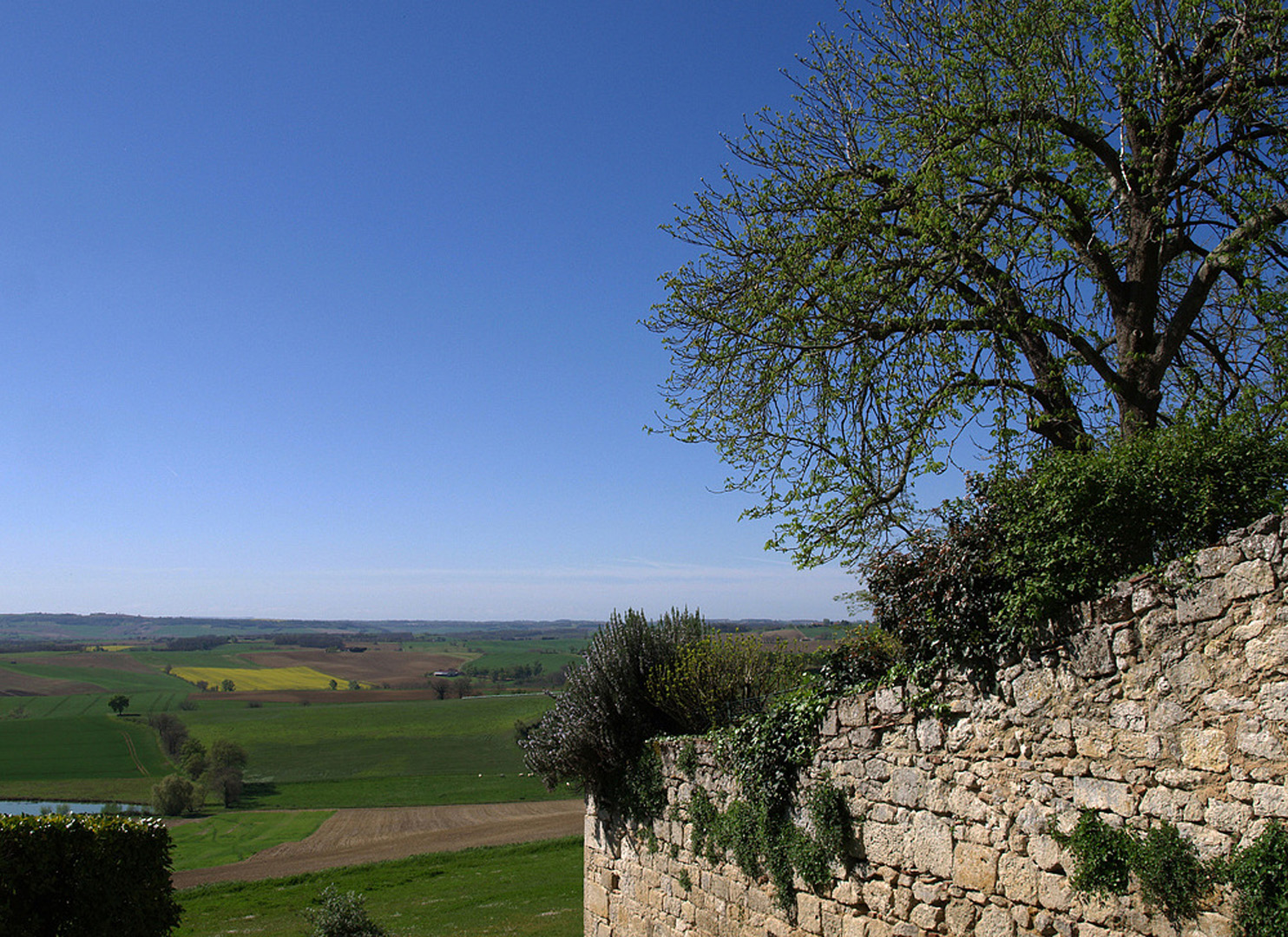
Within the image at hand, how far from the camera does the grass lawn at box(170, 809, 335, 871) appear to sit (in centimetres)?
3838

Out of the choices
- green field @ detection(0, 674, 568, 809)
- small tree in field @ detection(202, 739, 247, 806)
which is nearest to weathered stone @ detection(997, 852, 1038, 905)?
green field @ detection(0, 674, 568, 809)

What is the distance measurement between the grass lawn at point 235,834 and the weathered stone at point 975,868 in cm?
3944

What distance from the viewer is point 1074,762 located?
555cm

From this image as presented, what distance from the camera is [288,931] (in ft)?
65.8

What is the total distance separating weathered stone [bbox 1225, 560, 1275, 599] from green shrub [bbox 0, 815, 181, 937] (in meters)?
10.5

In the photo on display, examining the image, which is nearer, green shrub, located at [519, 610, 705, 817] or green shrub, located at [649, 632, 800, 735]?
green shrub, located at [649, 632, 800, 735]

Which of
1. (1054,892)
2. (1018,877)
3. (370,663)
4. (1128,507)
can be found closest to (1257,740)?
(1128,507)

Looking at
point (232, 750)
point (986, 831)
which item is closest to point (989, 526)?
point (986, 831)

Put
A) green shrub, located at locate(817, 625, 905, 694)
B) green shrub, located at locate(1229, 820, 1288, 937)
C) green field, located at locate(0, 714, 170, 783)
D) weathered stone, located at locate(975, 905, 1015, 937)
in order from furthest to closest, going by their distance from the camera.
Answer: green field, located at locate(0, 714, 170, 783) → green shrub, located at locate(817, 625, 905, 694) → weathered stone, located at locate(975, 905, 1015, 937) → green shrub, located at locate(1229, 820, 1288, 937)

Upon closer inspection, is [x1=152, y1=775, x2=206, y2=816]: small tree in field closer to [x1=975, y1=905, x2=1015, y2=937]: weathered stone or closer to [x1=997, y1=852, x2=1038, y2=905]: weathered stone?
[x1=975, y1=905, x2=1015, y2=937]: weathered stone

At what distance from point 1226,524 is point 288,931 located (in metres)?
22.3

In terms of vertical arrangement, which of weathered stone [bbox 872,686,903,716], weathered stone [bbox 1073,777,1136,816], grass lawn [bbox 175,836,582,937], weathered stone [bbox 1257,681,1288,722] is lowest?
grass lawn [bbox 175,836,582,937]

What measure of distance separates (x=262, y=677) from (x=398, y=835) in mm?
98410

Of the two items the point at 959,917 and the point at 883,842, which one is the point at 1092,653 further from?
the point at 883,842
